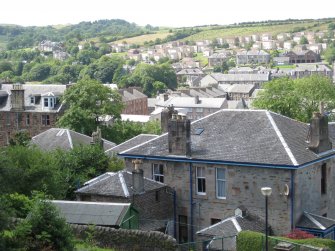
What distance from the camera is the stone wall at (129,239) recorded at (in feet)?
84.4

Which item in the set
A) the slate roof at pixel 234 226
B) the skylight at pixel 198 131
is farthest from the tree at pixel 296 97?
the slate roof at pixel 234 226

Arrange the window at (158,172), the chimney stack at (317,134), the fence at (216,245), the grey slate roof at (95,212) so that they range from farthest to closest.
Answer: the window at (158,172), the chimney stack at (317,134), the grey slate roof at (95,212), the fence at (216,245)

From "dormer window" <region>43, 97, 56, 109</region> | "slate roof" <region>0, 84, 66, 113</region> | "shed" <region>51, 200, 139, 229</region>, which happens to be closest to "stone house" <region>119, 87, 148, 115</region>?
"slate roof" <region>0, 84, 66, 113</region>

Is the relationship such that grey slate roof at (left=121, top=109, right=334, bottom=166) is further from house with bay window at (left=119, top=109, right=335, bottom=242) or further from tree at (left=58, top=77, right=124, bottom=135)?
tree at (left=58, top=77, right=124, bottom=135)

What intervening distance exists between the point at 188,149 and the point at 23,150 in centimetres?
817

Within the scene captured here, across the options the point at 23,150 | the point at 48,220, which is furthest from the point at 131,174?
the point at 48,220

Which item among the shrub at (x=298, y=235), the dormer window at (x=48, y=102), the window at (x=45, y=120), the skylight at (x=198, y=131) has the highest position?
the skylight at (x=198, y=131)

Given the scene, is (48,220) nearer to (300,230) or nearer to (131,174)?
(131,174)

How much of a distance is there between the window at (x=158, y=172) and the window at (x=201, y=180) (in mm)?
2052

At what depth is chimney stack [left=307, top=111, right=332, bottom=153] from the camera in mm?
32031

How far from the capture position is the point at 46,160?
108 ft

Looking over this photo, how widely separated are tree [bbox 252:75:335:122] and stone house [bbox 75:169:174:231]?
147ft

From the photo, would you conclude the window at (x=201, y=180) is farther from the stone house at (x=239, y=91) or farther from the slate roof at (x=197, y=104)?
the stone house at (x=239, y=91)

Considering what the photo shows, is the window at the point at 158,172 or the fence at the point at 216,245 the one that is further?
the window at the point at 158,172
